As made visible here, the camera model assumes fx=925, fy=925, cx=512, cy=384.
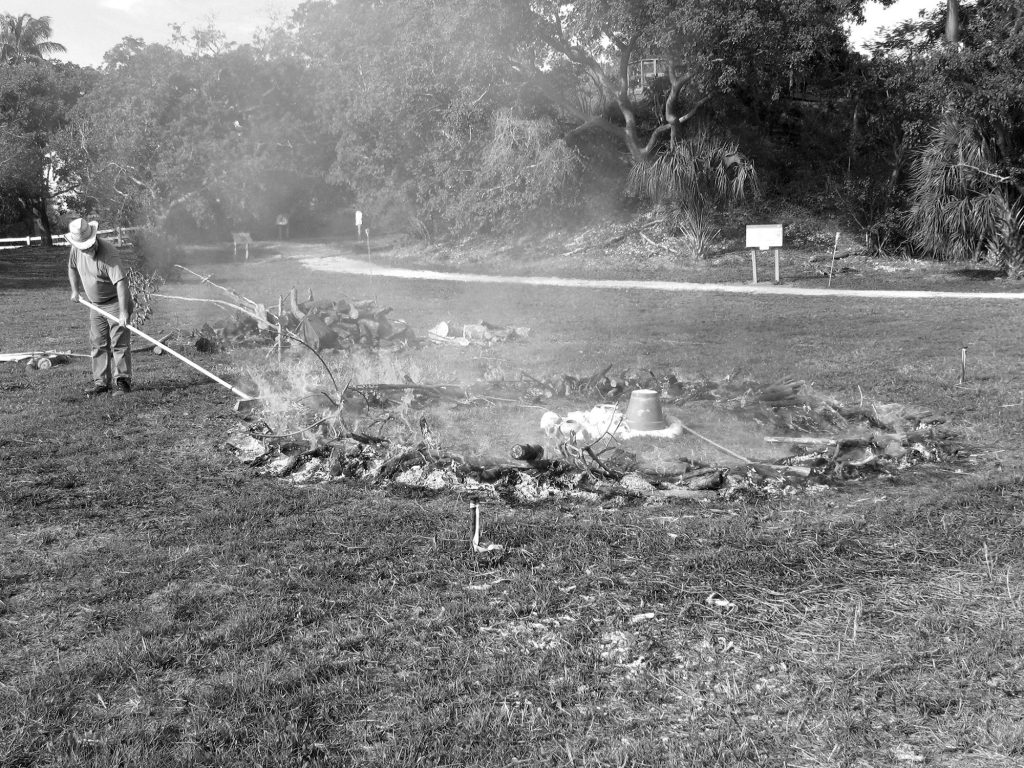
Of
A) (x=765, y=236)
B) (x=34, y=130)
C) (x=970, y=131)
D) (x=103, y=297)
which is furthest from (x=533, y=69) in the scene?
(x=34, y=130)

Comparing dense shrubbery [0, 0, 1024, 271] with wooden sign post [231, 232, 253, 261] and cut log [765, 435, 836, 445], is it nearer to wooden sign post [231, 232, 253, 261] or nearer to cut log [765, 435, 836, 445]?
wooden sign post [231, 232, 253, 261]

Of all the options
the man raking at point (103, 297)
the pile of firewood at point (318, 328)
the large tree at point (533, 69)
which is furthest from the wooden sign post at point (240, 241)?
the man raking at point (103, 297)

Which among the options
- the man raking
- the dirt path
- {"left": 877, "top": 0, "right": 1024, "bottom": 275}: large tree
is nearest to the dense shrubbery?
{"left": 877, "top": 0, "right": 1024, "bottom": 275}: large tree

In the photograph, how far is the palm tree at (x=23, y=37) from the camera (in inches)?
1681

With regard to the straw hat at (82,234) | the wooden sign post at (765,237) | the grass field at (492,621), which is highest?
the straw hat at (82,234)

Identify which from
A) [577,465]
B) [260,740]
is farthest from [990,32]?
[260,740]

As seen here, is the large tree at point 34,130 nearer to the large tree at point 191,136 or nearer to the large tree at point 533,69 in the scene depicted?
the large tree at point 191,136

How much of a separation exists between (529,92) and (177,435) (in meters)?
18.3

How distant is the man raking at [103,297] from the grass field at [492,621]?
72.4 inches

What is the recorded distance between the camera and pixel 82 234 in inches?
309

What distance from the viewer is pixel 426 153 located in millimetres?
26562

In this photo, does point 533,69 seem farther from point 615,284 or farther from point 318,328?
point 318,328

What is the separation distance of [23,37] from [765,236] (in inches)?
1574

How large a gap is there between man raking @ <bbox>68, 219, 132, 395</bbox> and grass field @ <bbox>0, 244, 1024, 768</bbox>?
184 centimetres
